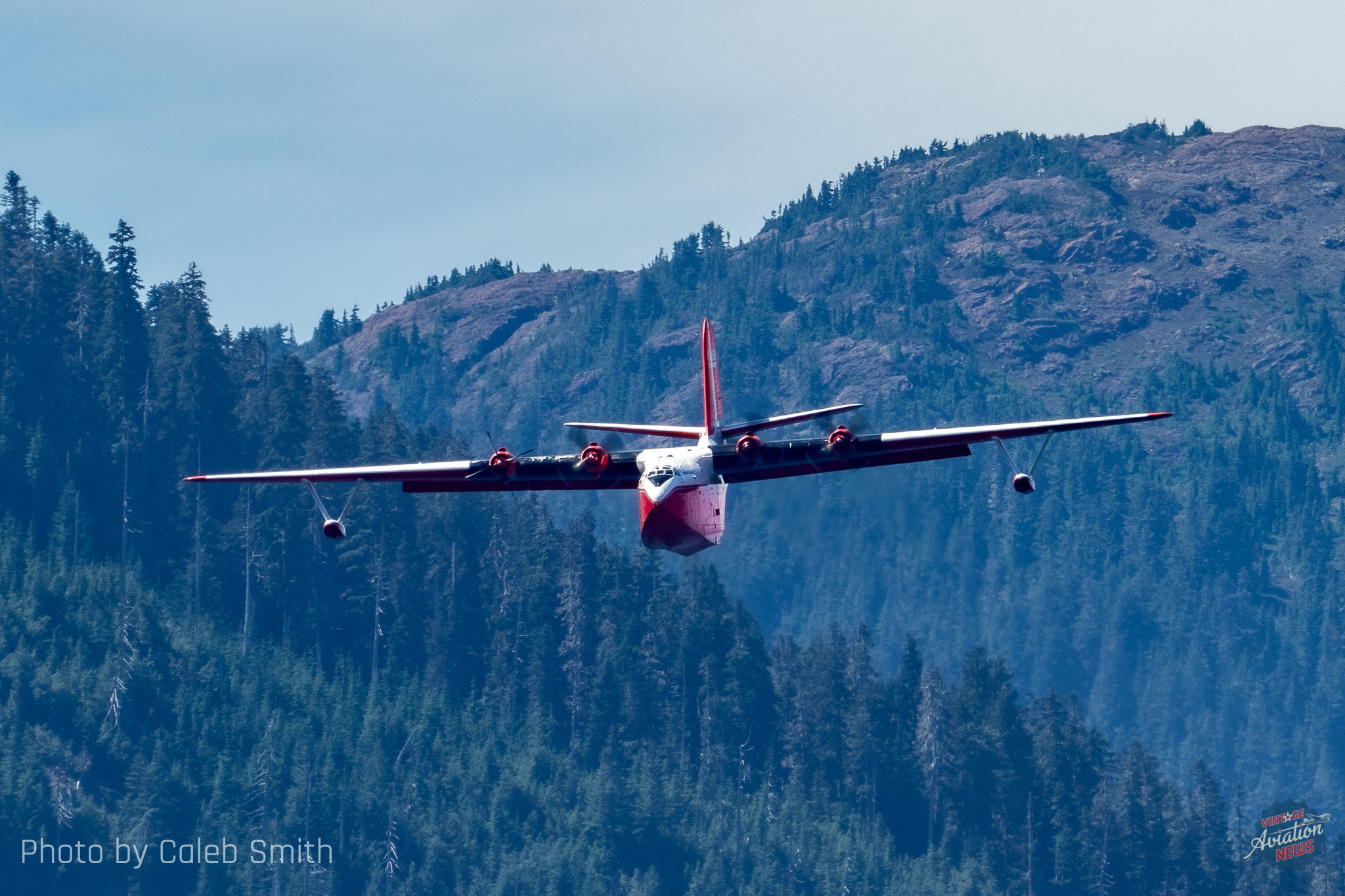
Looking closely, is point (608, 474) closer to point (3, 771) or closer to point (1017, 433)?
point (1017, 433)

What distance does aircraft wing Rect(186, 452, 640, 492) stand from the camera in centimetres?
7031

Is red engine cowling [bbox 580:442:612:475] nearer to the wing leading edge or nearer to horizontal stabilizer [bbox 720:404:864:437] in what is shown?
the wing leading edge

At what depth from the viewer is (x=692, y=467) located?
6919 centimetres

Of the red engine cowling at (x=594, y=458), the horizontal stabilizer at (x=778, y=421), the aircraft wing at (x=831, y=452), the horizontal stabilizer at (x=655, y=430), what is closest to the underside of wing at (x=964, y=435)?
the aircraft wing at (x=831, y=452)

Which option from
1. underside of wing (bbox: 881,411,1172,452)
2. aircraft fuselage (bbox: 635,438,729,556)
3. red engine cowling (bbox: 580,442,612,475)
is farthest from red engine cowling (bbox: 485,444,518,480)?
underside of wing (bbox: 881,411,1172,452)

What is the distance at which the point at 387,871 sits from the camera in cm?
19312

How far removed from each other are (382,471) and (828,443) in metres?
15.9

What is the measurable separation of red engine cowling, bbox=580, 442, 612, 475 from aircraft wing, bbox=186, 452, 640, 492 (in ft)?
0.75

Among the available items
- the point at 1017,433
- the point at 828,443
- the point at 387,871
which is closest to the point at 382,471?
the point at 828,443

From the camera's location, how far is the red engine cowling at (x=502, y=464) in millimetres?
69625

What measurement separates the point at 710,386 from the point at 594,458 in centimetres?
598

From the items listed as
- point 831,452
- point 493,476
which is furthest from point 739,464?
point 493,476

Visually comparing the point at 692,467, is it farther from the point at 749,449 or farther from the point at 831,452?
the point at 831,452

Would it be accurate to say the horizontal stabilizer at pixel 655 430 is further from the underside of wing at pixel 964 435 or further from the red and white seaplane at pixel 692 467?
the underside of wing at pixel 964 435
